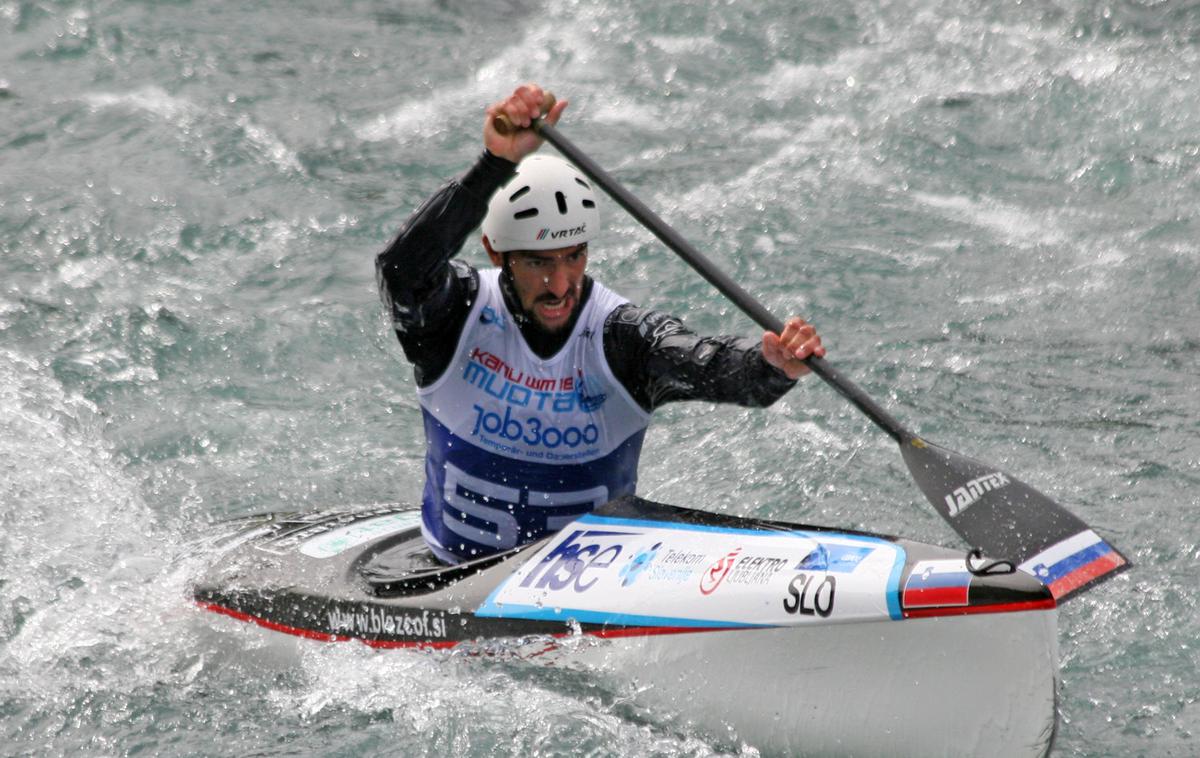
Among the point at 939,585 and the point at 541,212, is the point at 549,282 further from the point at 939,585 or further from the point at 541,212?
the point at 939,585

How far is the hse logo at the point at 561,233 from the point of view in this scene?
173 inches

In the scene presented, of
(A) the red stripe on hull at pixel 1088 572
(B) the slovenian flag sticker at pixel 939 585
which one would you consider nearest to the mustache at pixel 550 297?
(B) the slovenian flag sticker at pixel 939 585

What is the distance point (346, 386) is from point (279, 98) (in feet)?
11.7

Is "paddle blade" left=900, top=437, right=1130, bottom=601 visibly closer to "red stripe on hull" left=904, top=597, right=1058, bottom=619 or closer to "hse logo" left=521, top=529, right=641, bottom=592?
"red stripe on hull" left=904, top=597, right=1058, bottom=619

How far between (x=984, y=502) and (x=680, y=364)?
38.5 inches

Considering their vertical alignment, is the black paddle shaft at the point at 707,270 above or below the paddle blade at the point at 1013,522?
above

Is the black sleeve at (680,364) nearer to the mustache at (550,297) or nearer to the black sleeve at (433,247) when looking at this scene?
the mustache at (550,297)

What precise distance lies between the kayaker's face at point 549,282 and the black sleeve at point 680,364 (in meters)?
0.16

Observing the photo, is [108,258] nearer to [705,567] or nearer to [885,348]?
[885,348]

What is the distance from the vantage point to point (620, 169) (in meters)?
10.1

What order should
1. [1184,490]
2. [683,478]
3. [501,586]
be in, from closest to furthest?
[501,586], [1184,490], [683,478]

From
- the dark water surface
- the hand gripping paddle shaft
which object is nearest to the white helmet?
the hand gripping paddle shaft

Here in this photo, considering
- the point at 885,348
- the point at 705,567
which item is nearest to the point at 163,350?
the point at 885,348

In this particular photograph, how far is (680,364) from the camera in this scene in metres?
4.42
